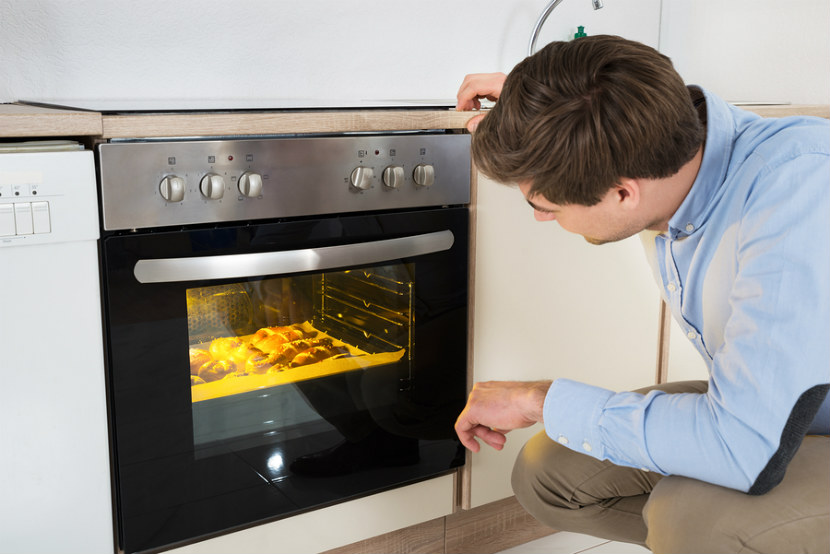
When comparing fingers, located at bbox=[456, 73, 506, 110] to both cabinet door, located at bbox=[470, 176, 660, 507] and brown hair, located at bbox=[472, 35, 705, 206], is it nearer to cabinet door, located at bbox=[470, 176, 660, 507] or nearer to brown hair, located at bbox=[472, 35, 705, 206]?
cabinet door, located at bbox=[470, 176, 660, 507]

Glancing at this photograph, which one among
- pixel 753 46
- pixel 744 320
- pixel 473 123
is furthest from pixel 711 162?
pixel 753 46

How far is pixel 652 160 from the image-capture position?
3.07ft

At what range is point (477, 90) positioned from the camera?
1.38 m

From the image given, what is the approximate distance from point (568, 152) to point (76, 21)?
118cm

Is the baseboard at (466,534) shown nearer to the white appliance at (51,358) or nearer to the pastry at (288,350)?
the pastry at (288,350)

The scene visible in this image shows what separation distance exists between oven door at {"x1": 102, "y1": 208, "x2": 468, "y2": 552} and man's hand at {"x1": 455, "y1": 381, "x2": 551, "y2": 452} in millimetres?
296

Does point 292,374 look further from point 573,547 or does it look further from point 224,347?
point 573,547

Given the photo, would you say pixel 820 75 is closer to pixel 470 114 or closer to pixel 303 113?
pixel 470 114

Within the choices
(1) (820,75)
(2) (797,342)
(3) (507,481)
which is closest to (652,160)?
(2) (797,342)

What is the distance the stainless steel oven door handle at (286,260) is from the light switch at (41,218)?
0.44ft

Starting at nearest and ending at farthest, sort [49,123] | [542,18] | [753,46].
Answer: [49,123], [542,18], [753,46]

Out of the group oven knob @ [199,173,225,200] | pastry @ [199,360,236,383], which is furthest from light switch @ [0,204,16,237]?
pastry @ [199,360,236,383]

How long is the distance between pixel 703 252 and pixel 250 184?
665mm

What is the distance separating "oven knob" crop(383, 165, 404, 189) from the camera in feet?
4.45
